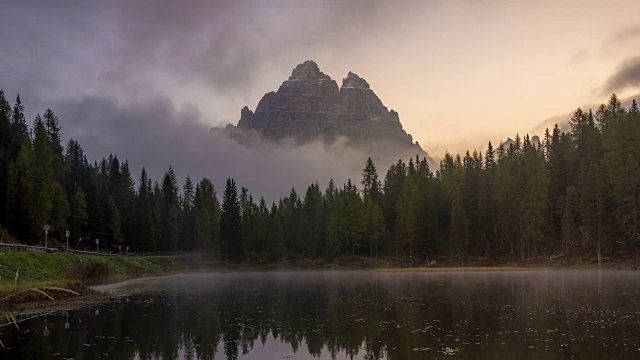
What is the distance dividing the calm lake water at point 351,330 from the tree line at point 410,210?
52723 mm

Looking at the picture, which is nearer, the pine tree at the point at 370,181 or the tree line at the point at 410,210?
the tree line at the point at 410,210

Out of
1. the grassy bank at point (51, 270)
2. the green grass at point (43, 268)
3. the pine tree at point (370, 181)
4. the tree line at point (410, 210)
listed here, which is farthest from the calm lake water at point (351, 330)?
the pine tree at point (370, 181)

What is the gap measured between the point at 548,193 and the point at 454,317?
89695mm

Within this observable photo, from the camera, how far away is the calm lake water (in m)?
21.3

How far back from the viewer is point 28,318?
31.6 m

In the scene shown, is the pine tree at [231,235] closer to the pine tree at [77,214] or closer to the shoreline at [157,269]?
the shoreline at [157,269]

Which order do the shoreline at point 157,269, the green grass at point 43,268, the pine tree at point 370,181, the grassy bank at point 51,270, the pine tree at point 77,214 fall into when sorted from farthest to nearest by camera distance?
1. the pine tree at point 370,181
2. the pine tree at point 77,214
3. the green grass at point 43,268
4. the grassy bank at point 51,270
5. the shoreline at point 157,269

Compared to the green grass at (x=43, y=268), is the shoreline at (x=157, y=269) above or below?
below

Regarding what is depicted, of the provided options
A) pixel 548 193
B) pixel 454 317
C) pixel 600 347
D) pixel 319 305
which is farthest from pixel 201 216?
pixel 600 347

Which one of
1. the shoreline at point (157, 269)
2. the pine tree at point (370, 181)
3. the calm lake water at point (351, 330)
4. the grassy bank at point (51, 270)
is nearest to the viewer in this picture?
the calm lake water at point (351, 330)

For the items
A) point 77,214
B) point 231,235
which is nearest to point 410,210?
point 231,235

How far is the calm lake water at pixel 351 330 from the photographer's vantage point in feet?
70.0

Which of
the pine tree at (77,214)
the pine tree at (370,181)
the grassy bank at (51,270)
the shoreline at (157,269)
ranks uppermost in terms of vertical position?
the pine tree at (370,181)

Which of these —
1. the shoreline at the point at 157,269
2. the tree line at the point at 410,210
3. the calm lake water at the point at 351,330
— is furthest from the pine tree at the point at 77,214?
the calm lake water at the point at 351,330
